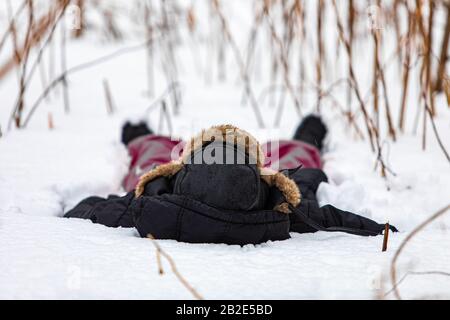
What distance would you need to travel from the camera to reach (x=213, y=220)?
2.87 ft

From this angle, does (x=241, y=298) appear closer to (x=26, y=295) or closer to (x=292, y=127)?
(x=26, y=295)

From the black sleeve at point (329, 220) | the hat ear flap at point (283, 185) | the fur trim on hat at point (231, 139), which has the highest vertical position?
the fur trim on hat at point (231, 139)

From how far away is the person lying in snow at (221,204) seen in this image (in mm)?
879

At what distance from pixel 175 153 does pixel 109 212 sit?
0.42 metres

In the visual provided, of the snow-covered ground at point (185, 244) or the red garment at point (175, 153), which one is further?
the red garment at point (175, 153)

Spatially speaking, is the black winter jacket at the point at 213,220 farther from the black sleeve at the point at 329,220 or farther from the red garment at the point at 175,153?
the red garment at the point at 175,153

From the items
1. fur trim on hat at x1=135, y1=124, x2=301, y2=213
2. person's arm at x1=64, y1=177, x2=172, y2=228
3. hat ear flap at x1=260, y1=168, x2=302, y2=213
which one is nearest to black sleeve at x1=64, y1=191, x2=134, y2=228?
person's arm at x1=64, y1=177, x2=172, y2=228

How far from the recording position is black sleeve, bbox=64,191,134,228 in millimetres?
1002

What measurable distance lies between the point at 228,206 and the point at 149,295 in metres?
0.26

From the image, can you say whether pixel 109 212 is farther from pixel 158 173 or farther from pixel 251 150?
pixel 251 150

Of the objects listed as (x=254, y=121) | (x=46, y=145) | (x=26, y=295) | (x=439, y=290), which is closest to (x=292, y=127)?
(x=254, y=121)

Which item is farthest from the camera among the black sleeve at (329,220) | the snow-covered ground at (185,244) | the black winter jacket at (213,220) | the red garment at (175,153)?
the red garment at (175,153)

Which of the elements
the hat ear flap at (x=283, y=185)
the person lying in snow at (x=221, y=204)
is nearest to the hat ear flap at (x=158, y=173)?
the person lying in snow at (x=221, y=204)
